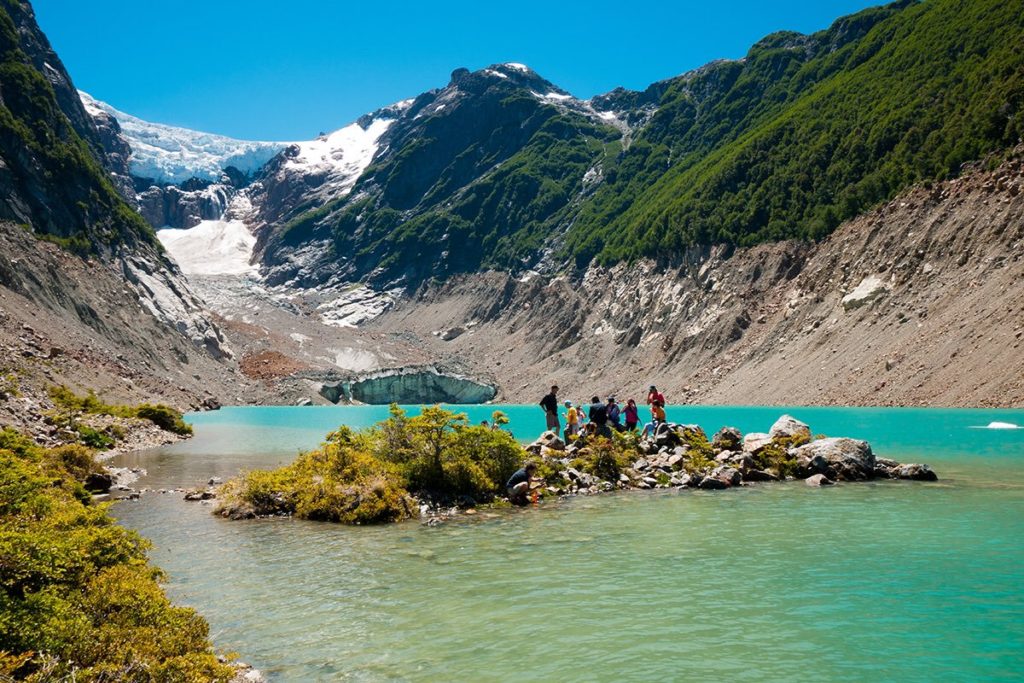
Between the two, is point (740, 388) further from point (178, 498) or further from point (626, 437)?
point (178, 498)

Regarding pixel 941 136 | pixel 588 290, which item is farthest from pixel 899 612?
pixel 588 290

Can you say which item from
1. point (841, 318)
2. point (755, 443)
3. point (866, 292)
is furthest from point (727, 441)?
point (866, 292)

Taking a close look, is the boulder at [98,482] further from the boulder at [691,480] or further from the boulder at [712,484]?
the boulder at [712,484]

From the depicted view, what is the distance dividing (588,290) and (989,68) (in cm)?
9078

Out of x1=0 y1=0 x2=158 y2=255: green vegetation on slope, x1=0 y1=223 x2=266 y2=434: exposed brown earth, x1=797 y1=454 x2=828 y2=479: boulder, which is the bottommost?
x1=797 y1=454 x2=828 y2=479: boulder

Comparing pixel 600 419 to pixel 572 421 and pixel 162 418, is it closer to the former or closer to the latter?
pixel 572 421

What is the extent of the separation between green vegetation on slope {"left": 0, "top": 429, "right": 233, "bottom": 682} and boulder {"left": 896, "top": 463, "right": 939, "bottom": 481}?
27050mm

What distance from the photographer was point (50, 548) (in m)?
9.41

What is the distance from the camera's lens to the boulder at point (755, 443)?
1212 inches

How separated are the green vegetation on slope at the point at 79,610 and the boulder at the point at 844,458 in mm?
25398

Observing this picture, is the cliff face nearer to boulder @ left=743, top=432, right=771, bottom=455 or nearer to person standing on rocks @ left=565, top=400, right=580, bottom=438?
boulder @ left=743, top=432, right=771, bottom=455

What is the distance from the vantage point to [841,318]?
9762cm

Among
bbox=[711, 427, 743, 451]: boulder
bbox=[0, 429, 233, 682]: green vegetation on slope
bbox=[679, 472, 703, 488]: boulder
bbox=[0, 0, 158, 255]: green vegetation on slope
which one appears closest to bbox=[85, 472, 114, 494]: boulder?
bbox=[0, 429, 233, 682]: green vegetation on slope

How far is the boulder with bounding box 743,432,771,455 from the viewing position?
101 ft
